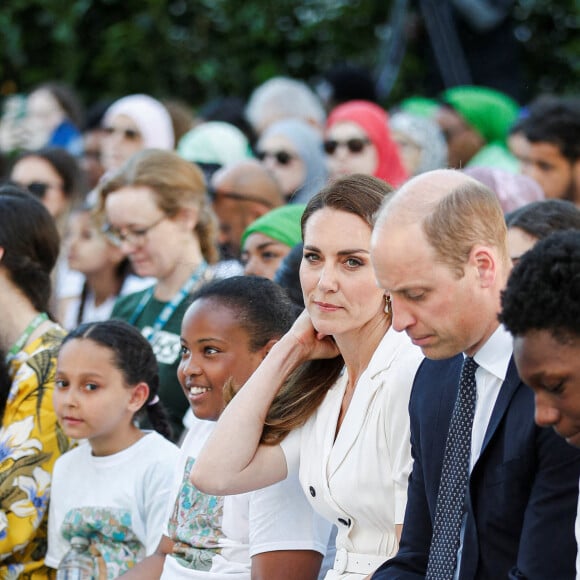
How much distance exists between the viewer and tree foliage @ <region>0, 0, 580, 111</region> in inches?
399

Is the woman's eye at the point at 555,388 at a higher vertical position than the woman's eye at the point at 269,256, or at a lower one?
lower

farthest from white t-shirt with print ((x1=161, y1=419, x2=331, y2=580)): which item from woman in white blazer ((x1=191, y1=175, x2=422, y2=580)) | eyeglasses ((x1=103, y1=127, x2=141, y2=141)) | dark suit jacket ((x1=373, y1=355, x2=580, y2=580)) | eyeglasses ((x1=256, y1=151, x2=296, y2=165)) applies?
eyeglasses ((x1=103, y1=127, x2=141, y2=141))

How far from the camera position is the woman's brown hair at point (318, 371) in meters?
3.58

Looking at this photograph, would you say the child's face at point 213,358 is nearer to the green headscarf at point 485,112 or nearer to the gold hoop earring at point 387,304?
the gold hoop earring at point 387,304

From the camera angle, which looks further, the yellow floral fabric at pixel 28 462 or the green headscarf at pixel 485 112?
the green headscarf at pixel 485 112

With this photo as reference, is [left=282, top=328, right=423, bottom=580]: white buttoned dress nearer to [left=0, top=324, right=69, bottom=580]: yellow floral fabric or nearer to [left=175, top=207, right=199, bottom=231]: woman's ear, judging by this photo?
[left=0, top=324, right=69, bottom=580]: yellow floral fabric

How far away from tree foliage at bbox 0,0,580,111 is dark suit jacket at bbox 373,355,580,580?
7.28 meters

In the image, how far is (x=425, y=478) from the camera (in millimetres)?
3166

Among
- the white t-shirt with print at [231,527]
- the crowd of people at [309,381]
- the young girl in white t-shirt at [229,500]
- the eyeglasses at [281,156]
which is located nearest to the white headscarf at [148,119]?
the eyeglasses at [281,156]

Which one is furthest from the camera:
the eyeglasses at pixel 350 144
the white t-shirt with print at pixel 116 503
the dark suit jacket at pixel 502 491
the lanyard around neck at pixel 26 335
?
the eyeglasses at pixel 350 144

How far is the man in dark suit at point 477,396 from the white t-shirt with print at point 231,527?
64 cm

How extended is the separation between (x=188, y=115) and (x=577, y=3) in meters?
3.18

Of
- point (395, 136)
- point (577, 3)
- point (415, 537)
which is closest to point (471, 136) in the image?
point (395, 136)

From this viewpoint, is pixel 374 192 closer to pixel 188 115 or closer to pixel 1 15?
pixel 188 115
